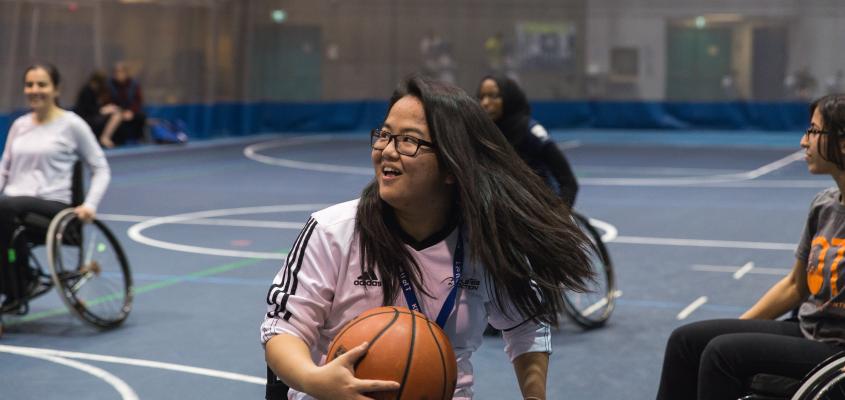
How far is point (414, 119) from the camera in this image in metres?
2.58

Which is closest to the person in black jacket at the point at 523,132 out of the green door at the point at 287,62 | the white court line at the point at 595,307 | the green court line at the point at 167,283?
the white court line at the point at 595,307

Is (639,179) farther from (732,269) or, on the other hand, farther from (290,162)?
(732,269)

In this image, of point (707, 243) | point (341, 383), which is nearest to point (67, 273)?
point (341, 383)

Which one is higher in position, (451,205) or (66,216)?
(451,205)

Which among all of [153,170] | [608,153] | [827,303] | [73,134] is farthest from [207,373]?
[608,153]

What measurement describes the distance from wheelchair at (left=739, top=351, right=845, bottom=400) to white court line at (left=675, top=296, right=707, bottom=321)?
10.4ft

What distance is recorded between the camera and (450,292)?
8.87ft

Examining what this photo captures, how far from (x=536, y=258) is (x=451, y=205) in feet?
0.74

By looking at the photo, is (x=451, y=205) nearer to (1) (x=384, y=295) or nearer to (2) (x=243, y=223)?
(1) (x=384, y=295)

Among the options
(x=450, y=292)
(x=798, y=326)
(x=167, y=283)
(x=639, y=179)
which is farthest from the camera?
(x=639, y=179)

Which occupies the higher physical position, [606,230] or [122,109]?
[122,109]

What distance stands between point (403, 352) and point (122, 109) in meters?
16.9

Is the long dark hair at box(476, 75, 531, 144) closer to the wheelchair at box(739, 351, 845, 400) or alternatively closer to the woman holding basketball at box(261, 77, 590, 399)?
the wheelchair at box(739, 351, 845, 400)

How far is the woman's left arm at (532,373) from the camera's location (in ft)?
9.13
